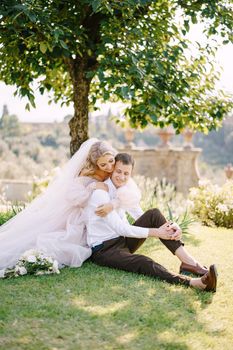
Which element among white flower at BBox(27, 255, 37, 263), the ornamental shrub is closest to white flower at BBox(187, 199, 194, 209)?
the ornamental shrub

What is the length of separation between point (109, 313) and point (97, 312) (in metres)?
0.09

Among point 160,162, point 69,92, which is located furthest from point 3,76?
point 160,162

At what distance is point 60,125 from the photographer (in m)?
37.1

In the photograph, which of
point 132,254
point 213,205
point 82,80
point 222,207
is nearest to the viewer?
point 132,254

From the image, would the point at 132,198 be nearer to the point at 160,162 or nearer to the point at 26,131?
the point at 160,162

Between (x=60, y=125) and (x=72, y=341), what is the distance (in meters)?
34.5

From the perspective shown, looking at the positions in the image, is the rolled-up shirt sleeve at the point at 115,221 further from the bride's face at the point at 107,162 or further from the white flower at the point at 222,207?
the white flower at the point at 222,207

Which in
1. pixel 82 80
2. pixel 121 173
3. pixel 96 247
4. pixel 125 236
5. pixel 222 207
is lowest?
pixel 222 207

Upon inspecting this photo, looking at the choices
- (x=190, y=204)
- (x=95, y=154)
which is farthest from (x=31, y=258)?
(x=190, y=204)

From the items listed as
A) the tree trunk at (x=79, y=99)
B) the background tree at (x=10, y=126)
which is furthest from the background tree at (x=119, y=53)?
the background tree at (x=10, y=126)

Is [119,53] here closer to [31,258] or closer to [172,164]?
[31,258]

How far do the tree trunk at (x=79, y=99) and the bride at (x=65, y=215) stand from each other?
1.63 meters

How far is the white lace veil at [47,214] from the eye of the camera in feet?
17.4

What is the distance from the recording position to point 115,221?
187 inches
